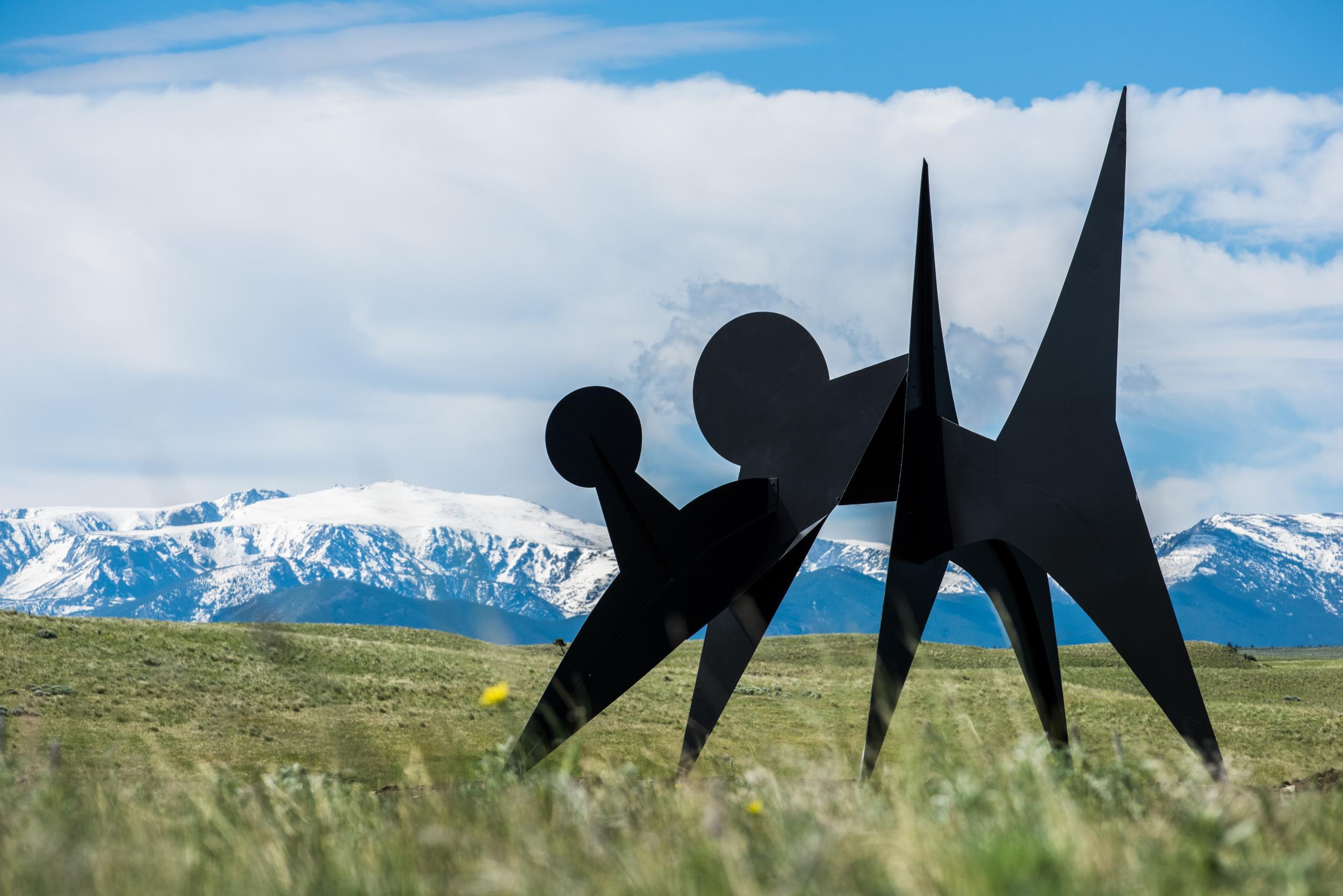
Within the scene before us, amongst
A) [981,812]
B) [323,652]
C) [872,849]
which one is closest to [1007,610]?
[981,812]

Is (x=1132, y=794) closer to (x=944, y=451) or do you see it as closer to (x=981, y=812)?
(x=981, y=812)

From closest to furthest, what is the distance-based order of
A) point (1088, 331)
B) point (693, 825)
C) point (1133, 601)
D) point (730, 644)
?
1. point (693, 825)
2. point (1133, 601)
3. point (1088, 331)
4. point (730, 644)

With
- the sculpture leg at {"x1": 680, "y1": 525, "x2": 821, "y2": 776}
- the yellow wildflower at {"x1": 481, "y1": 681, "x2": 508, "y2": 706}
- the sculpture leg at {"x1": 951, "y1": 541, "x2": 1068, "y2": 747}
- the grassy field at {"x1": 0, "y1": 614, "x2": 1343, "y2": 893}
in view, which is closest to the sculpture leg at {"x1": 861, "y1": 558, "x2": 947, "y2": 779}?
the sculpture leg at {"x1": 951, "y1": 541, "x2": 1068, "y2": 747}

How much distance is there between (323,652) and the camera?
31.0 m

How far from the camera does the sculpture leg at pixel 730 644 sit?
1124cm

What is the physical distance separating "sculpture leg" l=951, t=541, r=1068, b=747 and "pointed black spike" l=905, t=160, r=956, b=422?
1873mm

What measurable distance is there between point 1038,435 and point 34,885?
914 cm

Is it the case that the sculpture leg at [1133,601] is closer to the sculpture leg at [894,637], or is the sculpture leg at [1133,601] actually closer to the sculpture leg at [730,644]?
the sculpture leg at [894,637]

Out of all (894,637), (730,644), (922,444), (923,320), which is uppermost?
(923,320)

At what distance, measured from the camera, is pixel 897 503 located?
1041cm

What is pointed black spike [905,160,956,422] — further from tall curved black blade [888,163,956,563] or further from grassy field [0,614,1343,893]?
grassy field [0,614,1343,893]

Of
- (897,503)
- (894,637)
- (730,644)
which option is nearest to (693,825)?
(897,503)

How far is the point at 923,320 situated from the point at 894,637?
10.1 ft

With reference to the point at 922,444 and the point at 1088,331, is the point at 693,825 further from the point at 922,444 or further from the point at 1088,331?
the point at 1088,331
